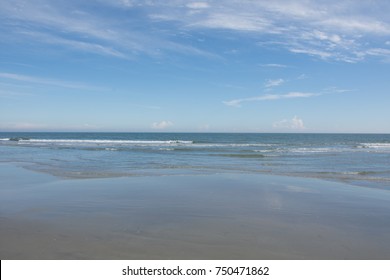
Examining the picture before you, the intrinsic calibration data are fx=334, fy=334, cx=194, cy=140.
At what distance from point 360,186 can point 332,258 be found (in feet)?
28.8

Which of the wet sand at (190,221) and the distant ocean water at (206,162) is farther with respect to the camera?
the distant ocean water at (206,162)

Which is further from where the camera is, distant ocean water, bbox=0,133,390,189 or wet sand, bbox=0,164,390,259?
distant ocean water, bbox=0,133,390,189

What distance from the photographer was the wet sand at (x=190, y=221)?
553 centimetres

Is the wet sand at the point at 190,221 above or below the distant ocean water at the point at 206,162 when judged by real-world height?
below

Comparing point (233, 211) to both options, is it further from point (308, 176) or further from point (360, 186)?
point (308, 176)

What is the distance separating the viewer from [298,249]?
568 cm

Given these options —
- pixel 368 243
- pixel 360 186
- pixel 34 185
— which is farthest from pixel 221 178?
pixel 368 243

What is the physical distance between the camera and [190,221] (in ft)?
24.3

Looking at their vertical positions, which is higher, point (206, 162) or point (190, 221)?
point (206, 162)

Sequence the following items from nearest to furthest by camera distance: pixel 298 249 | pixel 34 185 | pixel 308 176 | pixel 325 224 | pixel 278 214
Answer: pixel 298 249
pixel 325 224
pixel 278 214
pixel 34 185
pixel 308 176

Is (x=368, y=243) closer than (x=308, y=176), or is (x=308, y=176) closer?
(x=368, y=243)

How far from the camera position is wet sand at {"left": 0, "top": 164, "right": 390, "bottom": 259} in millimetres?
5531

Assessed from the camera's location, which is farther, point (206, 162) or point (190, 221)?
point (206, 162)

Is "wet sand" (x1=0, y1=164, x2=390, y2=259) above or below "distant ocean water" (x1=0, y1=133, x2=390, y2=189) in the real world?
below
